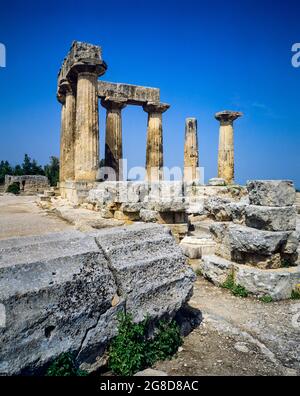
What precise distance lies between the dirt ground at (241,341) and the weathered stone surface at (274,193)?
1.22 meters

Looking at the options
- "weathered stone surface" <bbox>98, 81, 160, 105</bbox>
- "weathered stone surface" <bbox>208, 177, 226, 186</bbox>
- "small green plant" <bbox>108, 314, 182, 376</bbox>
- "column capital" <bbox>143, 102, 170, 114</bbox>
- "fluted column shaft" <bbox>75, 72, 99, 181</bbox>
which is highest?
"weathered stone surface" <bbox>98, 81, 160, 105</bbox>

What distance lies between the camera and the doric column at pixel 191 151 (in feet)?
65.9

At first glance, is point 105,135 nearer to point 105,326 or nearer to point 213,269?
point 213,269

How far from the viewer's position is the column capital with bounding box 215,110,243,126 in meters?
19.5

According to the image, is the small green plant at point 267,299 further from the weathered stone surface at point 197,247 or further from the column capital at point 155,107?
the column capital at point 155,107

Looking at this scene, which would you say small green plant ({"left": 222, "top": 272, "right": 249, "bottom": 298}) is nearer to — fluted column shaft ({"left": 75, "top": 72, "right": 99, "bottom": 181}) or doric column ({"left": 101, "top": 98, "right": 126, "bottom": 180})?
fluted column shaft ({"left": 75, "top": 72, "right": 99, "bottom": 181})

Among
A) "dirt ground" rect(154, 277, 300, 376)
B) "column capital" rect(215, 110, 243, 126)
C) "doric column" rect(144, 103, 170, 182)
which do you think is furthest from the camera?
"column capital" rect(215, 110, 243, 126)

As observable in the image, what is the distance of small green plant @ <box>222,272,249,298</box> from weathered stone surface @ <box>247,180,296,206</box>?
106 cm

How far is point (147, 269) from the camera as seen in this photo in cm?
236

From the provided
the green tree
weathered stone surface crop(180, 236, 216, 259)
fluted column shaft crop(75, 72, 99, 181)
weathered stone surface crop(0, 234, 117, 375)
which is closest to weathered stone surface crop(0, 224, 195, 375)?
weathered stone surface crop(0, 234, 117, 375)

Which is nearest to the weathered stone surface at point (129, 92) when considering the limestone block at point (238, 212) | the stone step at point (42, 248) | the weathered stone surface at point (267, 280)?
the limestone block at point (238, 212)
